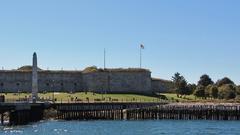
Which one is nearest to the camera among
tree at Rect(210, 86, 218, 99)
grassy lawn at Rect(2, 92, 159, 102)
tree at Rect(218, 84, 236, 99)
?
grassy lawn at Rect(2, 92, 159, 102)

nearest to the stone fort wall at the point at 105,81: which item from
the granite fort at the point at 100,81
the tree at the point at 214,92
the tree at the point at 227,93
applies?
the granite fort at the point at 100,81

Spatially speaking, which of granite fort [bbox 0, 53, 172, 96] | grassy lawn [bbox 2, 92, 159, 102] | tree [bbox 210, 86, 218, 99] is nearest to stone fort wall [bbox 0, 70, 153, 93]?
granite fort [bbox 0, 53, 172, 96]

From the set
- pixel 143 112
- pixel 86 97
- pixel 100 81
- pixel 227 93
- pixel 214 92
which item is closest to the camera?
pixel 143 112

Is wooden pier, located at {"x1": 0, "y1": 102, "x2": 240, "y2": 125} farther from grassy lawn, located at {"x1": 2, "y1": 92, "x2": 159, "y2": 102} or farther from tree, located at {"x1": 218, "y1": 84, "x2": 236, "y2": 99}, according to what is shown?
tree, located at {"x1": 218, "y1": 84, "x2": 236, "y2": 99}

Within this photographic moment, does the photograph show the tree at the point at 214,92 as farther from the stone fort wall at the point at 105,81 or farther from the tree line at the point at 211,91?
the stone fort wall at the point at 105,81

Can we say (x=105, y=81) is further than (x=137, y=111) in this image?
Yes

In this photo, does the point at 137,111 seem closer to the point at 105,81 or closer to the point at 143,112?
the point at 143,112

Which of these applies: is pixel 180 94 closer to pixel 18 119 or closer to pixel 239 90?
pixel 239 90

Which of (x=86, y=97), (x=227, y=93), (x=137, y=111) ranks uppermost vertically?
(x=227, y=93)

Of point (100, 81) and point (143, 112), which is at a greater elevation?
point (100, 81)

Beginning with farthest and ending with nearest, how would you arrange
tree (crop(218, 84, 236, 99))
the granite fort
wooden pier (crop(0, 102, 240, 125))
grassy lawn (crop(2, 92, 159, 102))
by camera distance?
1. the granite fort
2. tree (crop(218, 84, 236, 99))
3. grassy lawn (crop(2, 92, 159, 102))
4. wooden pier (crop(0, 102, 240, 125))

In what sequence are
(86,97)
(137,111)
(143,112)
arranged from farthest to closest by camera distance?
(86,97) → (137,111) → (143,112)

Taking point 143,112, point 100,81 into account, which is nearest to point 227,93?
point 100,81

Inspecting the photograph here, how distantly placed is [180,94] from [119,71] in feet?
64.9
